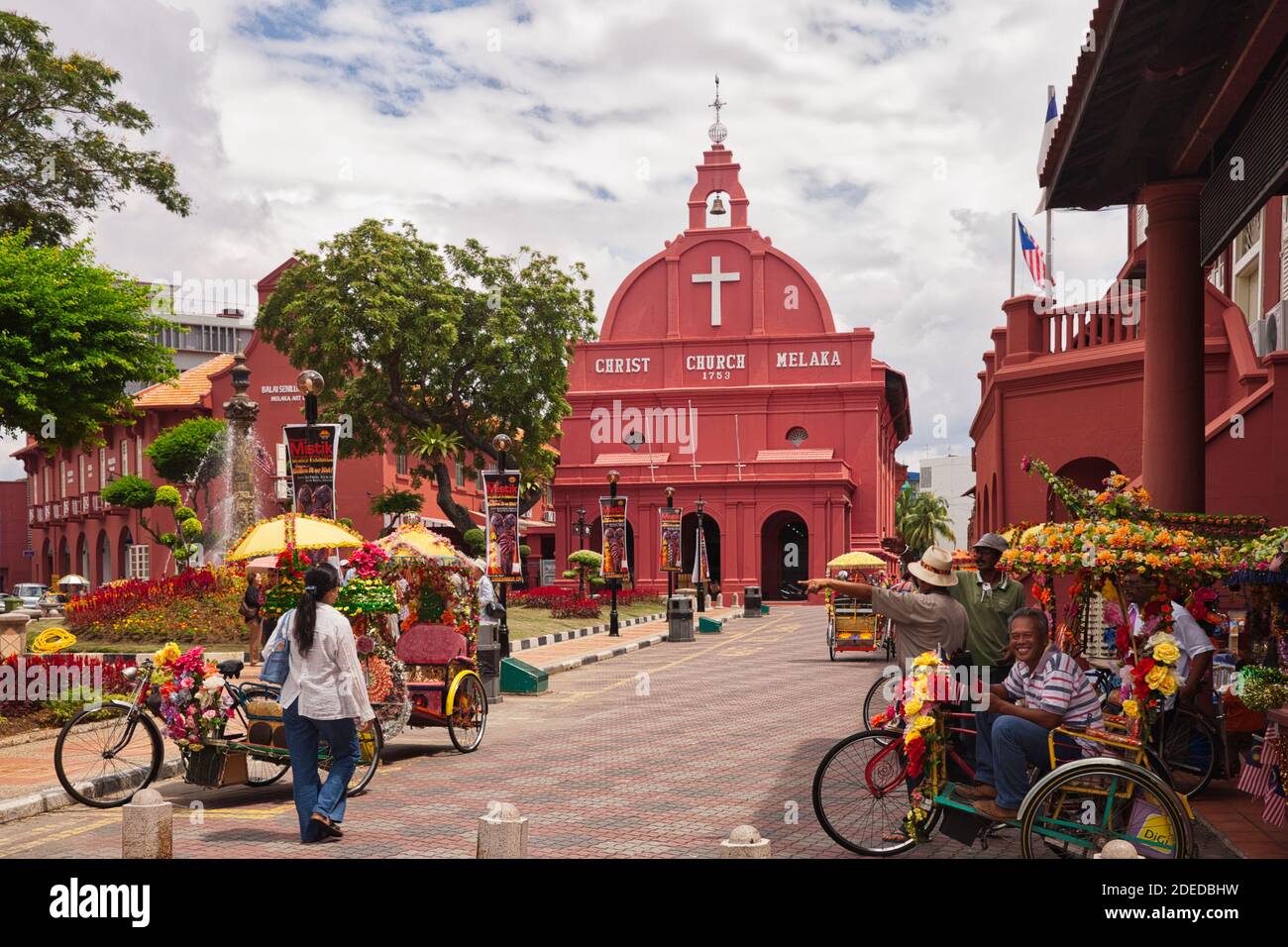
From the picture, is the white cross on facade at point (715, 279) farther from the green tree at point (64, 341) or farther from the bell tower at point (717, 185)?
the green tree at point (64, 341)

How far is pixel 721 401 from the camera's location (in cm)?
5244

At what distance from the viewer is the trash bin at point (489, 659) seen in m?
15.5

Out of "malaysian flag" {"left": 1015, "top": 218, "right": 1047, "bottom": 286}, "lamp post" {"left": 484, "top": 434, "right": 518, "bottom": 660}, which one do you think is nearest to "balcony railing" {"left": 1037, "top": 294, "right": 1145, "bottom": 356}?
"malaysian flag" {"left": 1015, "top": 218, "right": 1047, "bottom": 286}

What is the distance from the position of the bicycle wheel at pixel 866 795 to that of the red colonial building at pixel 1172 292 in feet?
16.0

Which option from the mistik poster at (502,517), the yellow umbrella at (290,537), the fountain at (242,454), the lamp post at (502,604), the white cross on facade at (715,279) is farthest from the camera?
the white cross on facade at (715,279)

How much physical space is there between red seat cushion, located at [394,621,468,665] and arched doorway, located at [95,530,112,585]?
46.6 m

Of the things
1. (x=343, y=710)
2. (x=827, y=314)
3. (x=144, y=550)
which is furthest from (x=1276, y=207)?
(x=144, y=550)

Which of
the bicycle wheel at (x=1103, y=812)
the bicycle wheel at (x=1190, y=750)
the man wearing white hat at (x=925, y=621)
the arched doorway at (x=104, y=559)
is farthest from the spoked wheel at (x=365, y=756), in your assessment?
the arched doorway at (x=104, y=559)

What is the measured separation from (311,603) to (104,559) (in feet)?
171

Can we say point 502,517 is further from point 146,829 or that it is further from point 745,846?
point 745,846

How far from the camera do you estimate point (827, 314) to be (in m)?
52.6

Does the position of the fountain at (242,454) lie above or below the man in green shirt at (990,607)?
above

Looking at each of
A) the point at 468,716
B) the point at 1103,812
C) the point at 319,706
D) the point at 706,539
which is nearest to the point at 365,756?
the point at 319,706
